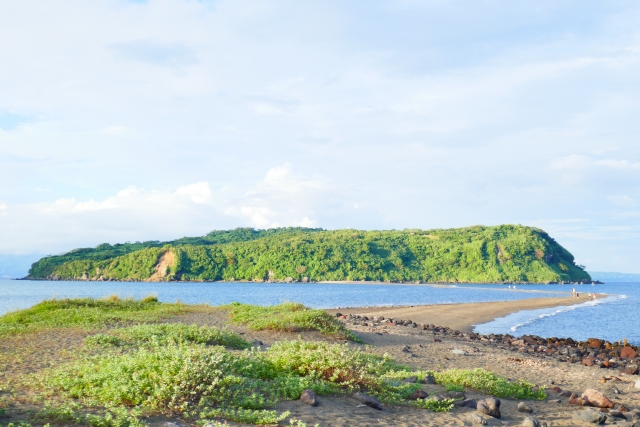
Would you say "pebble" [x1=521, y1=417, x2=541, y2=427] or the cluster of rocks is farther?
the cluster of rocks

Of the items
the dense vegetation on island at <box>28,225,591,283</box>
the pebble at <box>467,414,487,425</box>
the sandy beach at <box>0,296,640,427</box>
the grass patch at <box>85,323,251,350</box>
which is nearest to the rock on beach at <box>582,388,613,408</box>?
the sandy beach at <box>0,296,640,427</box>

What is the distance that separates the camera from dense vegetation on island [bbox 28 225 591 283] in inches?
5600

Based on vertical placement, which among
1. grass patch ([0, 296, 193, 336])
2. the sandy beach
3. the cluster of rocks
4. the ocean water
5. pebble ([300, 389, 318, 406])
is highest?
grass patch ([0, 296, 193, 336])

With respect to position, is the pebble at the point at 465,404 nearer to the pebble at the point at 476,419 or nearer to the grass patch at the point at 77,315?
the pebble at the point at 476,419

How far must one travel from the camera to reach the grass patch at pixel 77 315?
1584 centimetres

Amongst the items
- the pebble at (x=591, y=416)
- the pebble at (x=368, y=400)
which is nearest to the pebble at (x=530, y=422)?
the pebble at (x=591, y=416)

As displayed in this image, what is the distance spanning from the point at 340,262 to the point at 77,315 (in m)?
130

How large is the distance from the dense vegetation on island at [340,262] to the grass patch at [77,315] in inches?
4646

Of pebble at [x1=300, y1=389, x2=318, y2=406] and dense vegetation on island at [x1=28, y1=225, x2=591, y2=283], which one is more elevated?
dense vegetation on island at [x1=28, y1=225, x2=591, y2=283]

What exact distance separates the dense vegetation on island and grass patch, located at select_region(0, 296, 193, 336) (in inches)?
4646

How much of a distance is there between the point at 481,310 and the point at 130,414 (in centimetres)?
4346

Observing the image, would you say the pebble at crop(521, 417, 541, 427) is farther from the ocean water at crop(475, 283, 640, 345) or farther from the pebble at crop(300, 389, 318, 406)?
the ocean water at crop(475, 283, 640, 345)

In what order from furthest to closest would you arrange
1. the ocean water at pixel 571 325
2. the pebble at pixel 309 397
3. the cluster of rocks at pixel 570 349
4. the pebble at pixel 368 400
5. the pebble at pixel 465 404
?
1. the ocean water at pixel 571 325
2. the cluster of rocks at pixel 570 349
3. the pebble at pixel 465 404
4. the pebble at pixel 368 400
5. the pebble at pixel 309 397

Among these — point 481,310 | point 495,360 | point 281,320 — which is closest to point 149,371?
point 281,320
